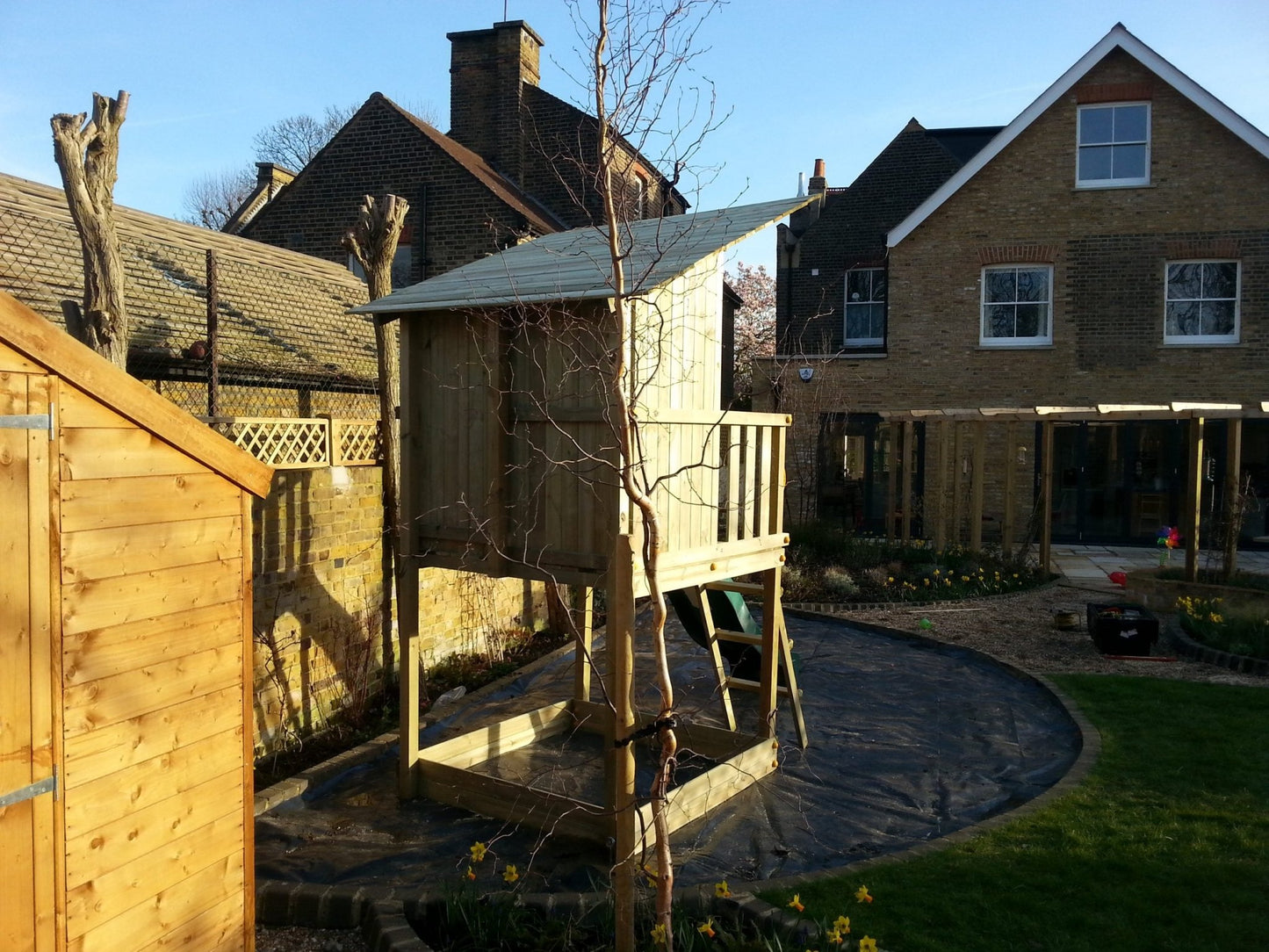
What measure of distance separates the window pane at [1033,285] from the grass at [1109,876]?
46.4 ft

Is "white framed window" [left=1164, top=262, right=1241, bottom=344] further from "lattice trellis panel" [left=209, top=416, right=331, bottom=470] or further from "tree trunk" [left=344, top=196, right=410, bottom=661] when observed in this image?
"lattice trellis panel" [left=209, top=416, right=331, bottom=470]

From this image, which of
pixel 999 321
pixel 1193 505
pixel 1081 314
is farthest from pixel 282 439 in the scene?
pixel 1081 314

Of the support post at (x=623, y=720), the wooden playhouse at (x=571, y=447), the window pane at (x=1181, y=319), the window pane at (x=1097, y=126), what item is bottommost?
the support post at (x=623, y=720)

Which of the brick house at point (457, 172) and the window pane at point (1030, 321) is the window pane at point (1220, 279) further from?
the brick house at point (457, 172)

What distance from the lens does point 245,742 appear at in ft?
13.0

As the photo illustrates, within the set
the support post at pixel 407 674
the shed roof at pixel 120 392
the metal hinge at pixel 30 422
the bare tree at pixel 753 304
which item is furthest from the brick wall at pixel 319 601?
the bare tree at pixel 753 304

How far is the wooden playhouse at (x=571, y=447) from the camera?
205 inches

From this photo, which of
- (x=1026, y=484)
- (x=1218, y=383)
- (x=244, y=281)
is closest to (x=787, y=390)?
(x=1026, y=484)

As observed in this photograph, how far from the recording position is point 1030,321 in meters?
19.2

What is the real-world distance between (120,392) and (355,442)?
15.1ft

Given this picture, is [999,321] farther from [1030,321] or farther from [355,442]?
[355,442]

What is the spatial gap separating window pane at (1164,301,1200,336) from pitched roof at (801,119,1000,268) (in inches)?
276

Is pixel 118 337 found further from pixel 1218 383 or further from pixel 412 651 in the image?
pixel 1218 383

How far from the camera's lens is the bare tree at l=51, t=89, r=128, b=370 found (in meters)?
5.33
